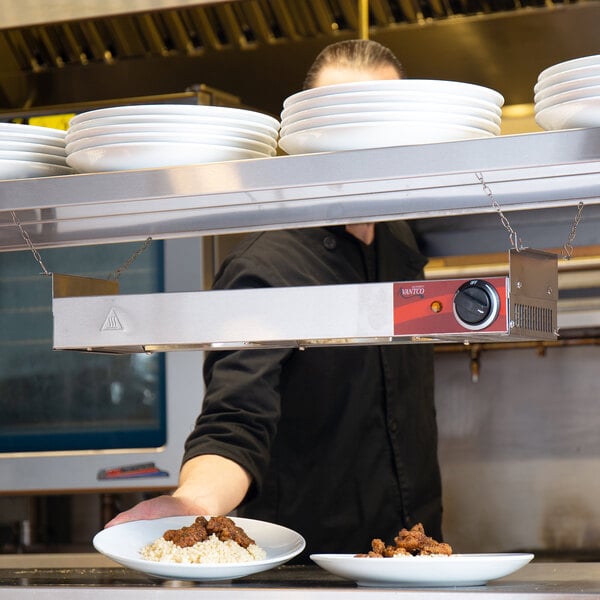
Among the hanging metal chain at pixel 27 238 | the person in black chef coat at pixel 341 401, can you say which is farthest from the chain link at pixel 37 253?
the person in black chef coat at pixel 341 401

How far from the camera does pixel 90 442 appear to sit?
9.08 ft

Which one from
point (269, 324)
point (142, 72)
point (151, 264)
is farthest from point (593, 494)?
point (269, 324)

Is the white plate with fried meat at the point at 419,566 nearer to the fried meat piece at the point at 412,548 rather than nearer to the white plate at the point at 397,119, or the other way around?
the fried meat piece at the point at 412,548

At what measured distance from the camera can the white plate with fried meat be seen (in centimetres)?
117

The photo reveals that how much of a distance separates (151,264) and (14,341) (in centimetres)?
47

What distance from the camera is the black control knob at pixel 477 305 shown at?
116cm

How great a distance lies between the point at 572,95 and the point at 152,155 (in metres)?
0.51

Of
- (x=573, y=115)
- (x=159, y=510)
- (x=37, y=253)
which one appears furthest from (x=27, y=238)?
(x=573, y=115)

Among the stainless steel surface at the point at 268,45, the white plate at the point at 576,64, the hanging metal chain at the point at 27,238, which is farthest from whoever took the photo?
the stainless steel surface at the point at 268,45

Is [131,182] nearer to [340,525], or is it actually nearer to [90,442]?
[340,525]

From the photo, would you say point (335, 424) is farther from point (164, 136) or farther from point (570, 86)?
point (570, 86)

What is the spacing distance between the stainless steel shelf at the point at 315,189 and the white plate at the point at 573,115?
3cm

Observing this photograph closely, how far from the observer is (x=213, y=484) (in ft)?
5.33

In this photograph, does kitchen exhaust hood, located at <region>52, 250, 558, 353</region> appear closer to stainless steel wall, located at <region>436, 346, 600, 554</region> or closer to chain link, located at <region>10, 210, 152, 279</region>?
chain link, located at <region>10, 210, 152, 279</region>
